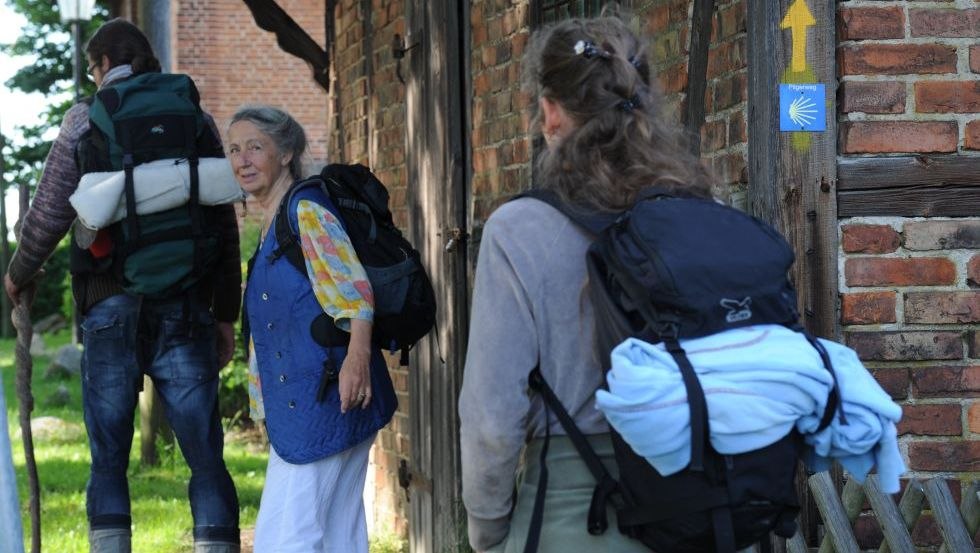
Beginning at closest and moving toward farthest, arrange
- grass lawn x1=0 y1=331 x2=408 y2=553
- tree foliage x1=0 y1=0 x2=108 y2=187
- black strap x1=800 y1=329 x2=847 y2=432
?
black strap x1=800 y1=329 x2=847 y2=432, grass lawn x1=0 y1=331 x2=408 y2=553, tree foliage x1=0 y1=0 x2=108 y2=187

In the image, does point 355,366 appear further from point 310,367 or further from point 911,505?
point 911,505

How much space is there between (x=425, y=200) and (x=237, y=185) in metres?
1.66

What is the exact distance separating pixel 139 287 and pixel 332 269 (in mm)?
1080

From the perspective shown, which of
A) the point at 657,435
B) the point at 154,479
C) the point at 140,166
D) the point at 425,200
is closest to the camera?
the point at 657,435

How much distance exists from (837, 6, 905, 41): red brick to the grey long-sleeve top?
1625mm

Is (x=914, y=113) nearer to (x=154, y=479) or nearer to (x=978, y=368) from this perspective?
(x=978, y=368)

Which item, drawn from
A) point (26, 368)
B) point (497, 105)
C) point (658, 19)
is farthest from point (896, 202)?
point (26, 368)

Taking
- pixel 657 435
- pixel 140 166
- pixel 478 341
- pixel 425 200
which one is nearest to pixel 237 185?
pixel 140 166

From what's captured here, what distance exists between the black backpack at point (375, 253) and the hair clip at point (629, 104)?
1885mm

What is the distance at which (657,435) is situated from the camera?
2.33 meters

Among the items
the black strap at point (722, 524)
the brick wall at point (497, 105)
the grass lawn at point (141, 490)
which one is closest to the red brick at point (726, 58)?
the brick wall at point (497, 105)

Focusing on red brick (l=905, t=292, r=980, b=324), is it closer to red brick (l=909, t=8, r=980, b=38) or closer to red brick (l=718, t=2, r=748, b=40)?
red brick (l=909, t=8, r=980, b=38)

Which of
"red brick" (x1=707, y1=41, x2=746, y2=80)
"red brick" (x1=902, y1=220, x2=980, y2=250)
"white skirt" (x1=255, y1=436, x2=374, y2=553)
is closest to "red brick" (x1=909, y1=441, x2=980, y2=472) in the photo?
"red brick" (x1=902, y1=220, x2=980, y2=250)

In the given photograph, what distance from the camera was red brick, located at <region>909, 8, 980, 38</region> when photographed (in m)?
3.96
